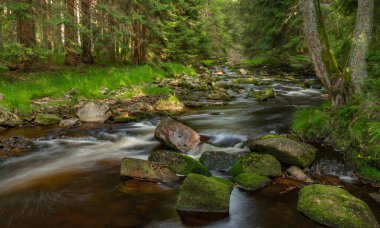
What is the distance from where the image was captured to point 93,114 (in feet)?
34.5

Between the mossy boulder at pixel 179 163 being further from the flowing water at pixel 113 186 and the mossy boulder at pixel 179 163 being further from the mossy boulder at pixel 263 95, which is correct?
the mossy boulder at pixel 263 95

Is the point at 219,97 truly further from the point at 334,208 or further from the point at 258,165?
the point at 334,208

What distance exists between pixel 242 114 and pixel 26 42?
27.9 ft

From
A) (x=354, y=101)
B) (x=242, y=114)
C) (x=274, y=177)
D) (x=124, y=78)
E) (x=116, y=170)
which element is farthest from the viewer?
(x=124, y=78)

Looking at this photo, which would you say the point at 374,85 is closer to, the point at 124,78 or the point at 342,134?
the point at 342,134

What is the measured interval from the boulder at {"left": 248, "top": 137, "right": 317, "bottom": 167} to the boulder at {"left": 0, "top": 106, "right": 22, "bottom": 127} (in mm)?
7006

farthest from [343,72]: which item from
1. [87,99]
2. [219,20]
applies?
[219,20]

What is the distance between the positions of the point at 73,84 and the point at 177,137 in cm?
662

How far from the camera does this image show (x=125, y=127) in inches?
395

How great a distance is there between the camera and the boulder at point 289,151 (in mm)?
6930

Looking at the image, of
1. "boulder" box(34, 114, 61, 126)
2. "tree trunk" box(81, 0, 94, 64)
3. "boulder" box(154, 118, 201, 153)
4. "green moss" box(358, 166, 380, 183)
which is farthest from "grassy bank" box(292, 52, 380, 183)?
"tree trunk" box(81, 0, 94, 64)

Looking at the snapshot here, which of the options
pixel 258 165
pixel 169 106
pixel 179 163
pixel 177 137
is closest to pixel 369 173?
pixel 258 165

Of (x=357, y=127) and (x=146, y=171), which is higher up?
(x=357, y=127)

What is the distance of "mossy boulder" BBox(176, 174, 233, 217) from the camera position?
17.5 feet
